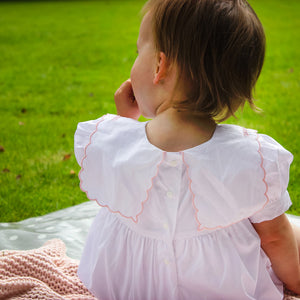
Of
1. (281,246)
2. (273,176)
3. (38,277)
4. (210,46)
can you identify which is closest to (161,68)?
(210,46)

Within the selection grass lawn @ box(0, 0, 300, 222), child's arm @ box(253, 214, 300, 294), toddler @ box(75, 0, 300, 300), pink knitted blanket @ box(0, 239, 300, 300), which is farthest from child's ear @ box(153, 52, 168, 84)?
grass lawn @ box(0, 0, 300, 222)

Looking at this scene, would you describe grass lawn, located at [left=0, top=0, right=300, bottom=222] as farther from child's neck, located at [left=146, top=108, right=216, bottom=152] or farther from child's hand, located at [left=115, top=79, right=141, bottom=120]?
child's neck, located at [left=146, top=108, right=216, bottom=152]

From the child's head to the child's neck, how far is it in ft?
0.12

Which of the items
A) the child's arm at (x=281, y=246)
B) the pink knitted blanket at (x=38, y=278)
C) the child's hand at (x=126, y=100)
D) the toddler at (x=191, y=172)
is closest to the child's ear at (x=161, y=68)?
the toddler at (x=191, y=172)

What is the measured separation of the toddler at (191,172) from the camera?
122 centimetres

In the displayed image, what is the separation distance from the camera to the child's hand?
1.61m

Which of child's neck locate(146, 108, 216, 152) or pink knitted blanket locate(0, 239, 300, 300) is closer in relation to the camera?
child's neck locate(146, 108, 216, 152)

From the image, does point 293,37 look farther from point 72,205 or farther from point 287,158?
point 287,158

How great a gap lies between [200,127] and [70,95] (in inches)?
140

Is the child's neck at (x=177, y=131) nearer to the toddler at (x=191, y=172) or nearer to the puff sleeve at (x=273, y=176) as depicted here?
the toddler at (x=191, y=172)

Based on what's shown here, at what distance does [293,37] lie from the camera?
6820 millimetres

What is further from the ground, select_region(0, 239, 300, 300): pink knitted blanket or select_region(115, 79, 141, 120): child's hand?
select_region(115, 79, 141, 120): child's hand

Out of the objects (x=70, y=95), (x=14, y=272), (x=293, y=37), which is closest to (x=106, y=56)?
(x=70, y=95)

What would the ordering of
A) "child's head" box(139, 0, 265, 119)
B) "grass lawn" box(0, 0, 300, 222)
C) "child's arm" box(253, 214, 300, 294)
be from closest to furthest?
"child's head" box(139, 0, 265, 119) → "child's arm" box(253, 214, 300, 294) → "grass lawn" box(0, 0, 300, 222)
